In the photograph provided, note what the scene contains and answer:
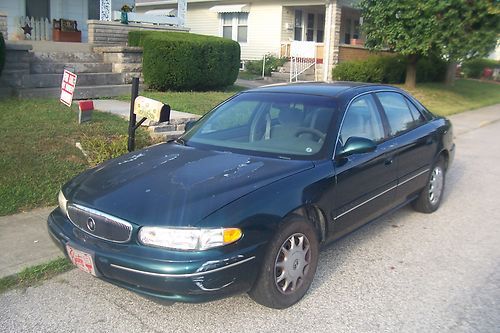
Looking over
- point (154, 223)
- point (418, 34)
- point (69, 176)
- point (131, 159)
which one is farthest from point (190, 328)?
point (418, 34)

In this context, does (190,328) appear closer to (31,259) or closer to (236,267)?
(236,267)

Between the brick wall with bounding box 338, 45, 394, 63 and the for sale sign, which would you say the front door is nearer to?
the for sale sign

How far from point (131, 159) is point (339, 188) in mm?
1688

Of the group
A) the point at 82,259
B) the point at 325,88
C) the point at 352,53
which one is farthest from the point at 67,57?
the point at 352,53

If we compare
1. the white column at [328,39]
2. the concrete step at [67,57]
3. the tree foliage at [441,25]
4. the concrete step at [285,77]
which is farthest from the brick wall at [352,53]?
the concrete step at [67,57]

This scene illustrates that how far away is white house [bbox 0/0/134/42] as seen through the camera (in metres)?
15.9

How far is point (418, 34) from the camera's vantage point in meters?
16.2

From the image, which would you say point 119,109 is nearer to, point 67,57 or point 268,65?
point 67,57

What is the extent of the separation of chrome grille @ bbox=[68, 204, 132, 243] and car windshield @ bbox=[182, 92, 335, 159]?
1.28 m

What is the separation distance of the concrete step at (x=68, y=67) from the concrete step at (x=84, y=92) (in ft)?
1.84

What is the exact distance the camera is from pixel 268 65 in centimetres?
2070

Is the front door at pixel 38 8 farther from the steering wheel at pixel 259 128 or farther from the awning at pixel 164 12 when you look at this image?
the steering wheel at pixel 259 128

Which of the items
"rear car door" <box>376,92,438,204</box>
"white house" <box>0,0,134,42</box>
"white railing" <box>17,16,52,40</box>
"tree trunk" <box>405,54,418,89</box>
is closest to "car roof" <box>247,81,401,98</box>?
"rear car door" <box>376,92,438,204</box>

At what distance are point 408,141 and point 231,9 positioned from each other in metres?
18.8
